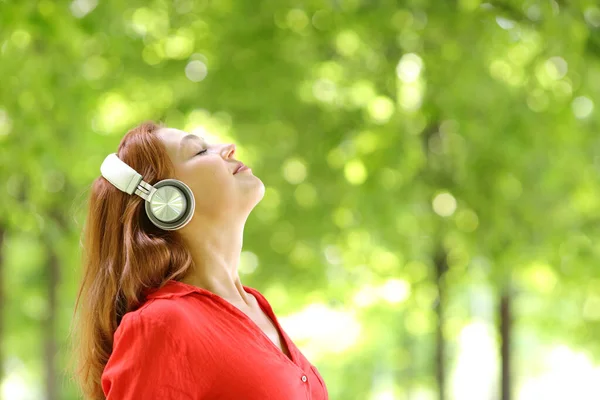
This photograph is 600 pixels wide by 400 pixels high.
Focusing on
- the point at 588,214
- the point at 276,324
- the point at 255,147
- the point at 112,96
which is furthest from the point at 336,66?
the point at 276,324

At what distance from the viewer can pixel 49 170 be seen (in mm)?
4617

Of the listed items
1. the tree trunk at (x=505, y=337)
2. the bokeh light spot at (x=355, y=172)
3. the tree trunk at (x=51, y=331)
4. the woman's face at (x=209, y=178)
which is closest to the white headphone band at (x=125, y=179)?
the woman's face at (x=209, y=178)

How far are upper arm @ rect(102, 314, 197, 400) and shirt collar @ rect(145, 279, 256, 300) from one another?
0.34ft

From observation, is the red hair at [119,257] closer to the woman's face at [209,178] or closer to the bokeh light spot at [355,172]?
the woman's face at [209,178]

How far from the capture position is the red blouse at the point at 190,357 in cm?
161

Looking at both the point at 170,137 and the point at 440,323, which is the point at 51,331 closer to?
the point at 440,323

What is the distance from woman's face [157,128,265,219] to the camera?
6.18 feet

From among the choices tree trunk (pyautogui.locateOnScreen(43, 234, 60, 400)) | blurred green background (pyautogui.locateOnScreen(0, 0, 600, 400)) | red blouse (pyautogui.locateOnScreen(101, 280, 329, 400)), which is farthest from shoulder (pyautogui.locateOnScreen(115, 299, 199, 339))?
tree trunk (pyautogui.locateOnScreen(43, 234, 60, 400))

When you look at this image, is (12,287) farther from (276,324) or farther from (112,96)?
(276,324)

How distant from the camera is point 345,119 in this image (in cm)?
527

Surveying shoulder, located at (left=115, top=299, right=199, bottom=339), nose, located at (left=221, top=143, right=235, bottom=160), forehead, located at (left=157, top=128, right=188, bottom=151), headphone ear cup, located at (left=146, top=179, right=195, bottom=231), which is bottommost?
shoulder, located at (left=115, top=299, right=199, bottom=339)

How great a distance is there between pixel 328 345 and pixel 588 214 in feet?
13.8

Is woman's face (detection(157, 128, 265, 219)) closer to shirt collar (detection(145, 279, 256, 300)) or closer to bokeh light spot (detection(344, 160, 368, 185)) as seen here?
shirt collar (detection(145, 279, 256, 300))

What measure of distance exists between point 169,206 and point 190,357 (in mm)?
349
